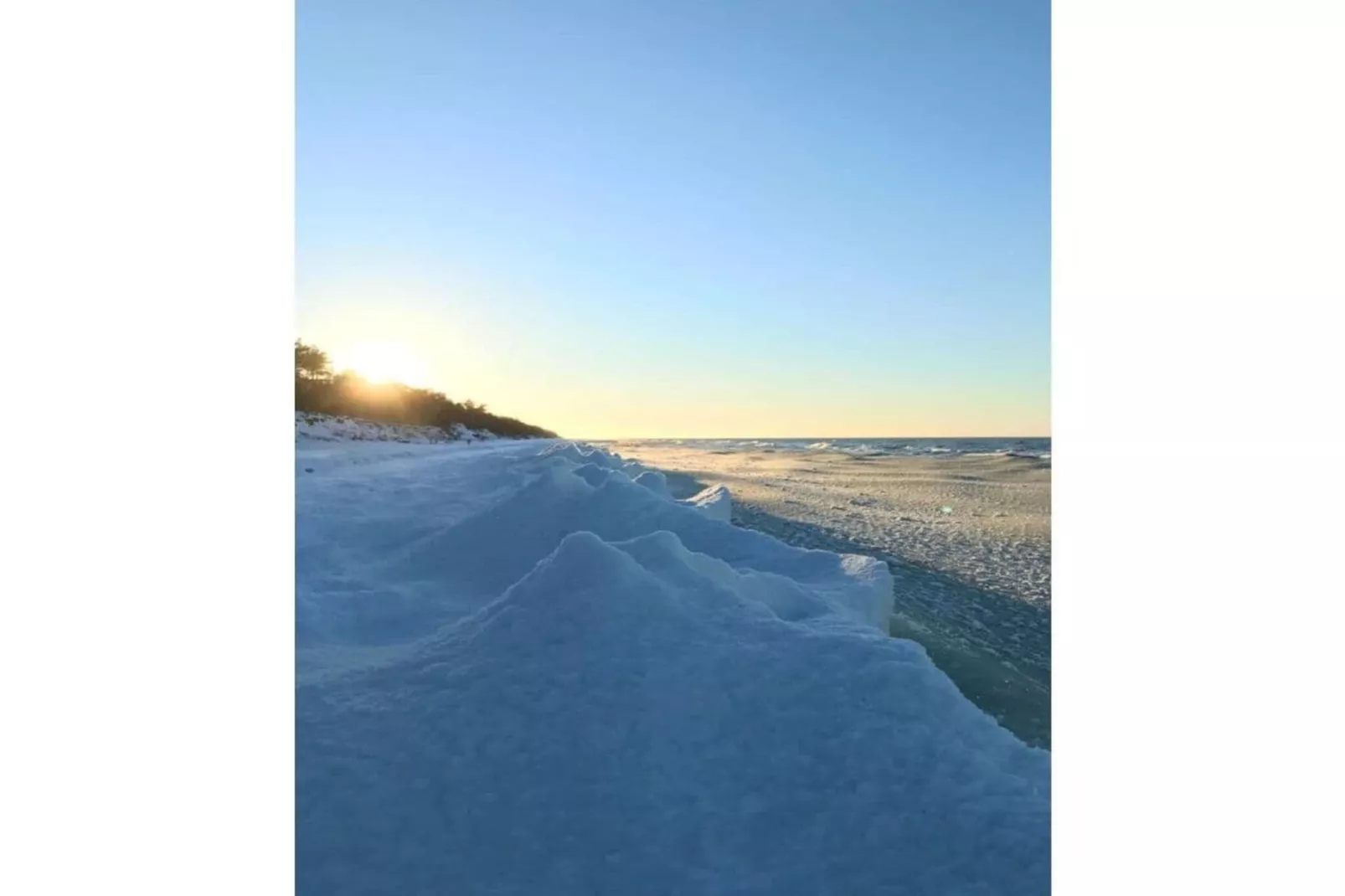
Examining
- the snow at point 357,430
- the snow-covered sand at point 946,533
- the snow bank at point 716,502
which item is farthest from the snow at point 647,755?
the snow at point 357,430

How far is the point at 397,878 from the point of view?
1.67 metres

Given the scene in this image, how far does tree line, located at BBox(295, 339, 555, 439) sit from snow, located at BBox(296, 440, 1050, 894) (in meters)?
3.94

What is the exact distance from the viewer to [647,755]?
1.94 metres

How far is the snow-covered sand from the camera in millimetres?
3709

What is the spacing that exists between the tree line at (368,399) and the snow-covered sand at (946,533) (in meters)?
3.19

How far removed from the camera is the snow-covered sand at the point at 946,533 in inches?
→ 146

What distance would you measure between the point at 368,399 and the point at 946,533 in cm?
708

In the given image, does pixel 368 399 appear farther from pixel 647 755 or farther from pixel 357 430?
pixel 647 755
